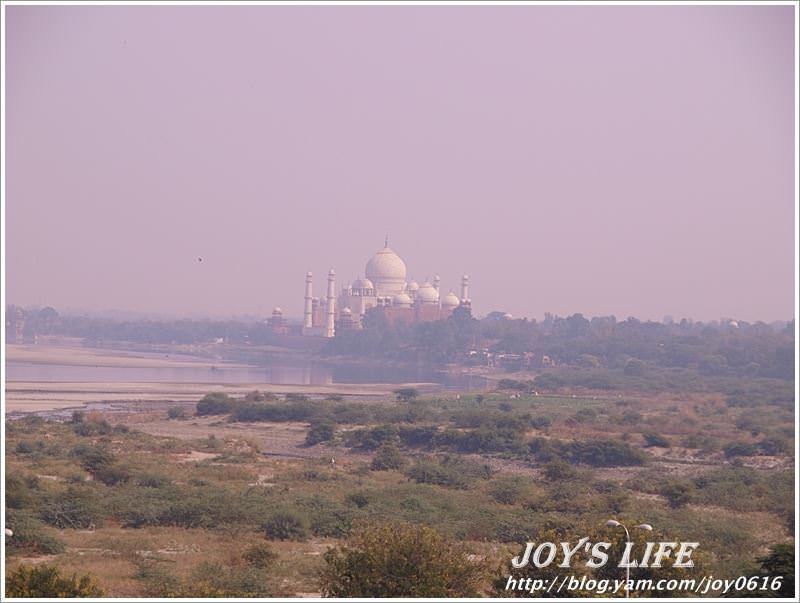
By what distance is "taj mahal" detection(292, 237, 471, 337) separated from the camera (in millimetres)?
67562

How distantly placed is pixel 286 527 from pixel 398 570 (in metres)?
4.26

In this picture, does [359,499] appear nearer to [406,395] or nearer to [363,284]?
[406,395]

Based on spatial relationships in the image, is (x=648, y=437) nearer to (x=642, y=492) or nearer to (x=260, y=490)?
(x=642, y=492)

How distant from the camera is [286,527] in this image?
13.2 m

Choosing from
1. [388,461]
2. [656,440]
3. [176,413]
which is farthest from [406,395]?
[388,461]

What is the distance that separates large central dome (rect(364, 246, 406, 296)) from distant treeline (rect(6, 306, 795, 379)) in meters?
3.63

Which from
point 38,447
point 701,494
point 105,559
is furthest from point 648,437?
Result: point 105,559

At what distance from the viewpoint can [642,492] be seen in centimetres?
1777

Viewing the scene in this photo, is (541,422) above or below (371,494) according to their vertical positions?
above

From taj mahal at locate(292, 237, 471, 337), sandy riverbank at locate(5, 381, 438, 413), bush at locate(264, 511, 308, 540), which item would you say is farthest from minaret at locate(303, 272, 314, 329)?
bush at locate(264, 511, 308, 540)

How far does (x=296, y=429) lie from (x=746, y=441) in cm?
1064

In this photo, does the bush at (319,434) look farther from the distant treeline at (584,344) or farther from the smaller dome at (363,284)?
the smaller dome at (363,284)

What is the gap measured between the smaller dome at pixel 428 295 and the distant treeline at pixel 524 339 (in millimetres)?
3097

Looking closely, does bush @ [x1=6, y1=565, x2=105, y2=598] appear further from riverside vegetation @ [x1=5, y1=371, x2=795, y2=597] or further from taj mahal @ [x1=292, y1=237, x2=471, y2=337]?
taj mahal @ [x1=292, y1=237, x2=471, y2=337]
